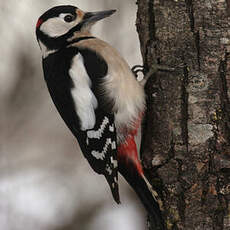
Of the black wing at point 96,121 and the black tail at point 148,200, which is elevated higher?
the black wing at point 96,121

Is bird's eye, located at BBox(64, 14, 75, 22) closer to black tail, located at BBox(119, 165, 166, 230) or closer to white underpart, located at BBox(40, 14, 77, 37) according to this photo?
white underpart, located at BBox(40, 14, 77, 37)

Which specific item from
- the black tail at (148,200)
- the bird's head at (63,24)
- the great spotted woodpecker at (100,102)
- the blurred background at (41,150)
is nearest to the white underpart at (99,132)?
the great spotted woodpecker at (100,102)

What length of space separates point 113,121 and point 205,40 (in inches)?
26.5

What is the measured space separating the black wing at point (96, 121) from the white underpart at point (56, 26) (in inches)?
9.5

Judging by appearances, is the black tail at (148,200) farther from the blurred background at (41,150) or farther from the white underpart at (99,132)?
the blurred background at (41,150)

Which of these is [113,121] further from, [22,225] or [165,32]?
[22,225]

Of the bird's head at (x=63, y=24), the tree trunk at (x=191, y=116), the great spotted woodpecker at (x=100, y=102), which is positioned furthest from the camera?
the bird's head at (x=63, y=24)

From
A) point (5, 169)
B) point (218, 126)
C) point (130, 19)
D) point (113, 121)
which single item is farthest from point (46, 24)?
point (5, 169)

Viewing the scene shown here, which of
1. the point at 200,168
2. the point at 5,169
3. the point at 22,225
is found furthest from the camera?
the point at 5,169

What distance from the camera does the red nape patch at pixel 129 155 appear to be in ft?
7.57

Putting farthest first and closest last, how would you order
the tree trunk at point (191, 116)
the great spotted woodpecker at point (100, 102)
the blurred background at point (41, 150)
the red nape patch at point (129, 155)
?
the blurred background at point (41, 150) < the great spotted woodpecker at point (100, 102) < the red nape patch at point (129, 155) < the tree trunk at point (191, 116)

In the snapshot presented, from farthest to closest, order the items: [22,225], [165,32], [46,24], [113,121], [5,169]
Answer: [5,169]
[22,225]
[46,24]
[113,121]
[165,32]

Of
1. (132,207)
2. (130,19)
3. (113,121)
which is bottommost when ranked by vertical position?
(132,207)

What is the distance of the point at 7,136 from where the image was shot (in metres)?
4.57
